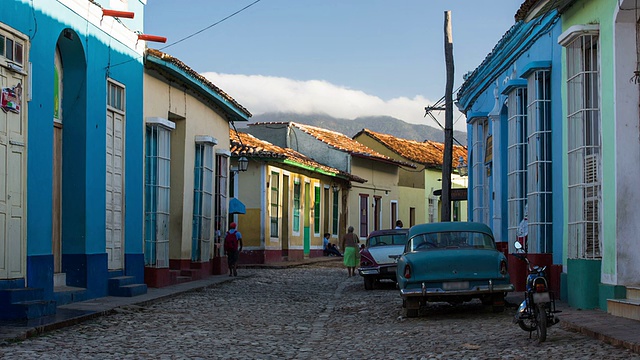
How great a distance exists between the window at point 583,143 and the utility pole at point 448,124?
859 cm

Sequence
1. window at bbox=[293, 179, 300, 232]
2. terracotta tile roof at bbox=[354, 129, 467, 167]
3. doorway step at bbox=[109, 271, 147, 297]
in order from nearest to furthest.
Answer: doorway step at bbox=[109, 271, 147, 297], window at bbox=[293, 179, 300, 232], terracotta tile roof at bbox=[354, 129, 467, 167]

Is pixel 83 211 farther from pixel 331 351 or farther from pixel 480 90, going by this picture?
pixel 480 90

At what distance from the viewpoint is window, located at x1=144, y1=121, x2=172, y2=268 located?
18.9 m

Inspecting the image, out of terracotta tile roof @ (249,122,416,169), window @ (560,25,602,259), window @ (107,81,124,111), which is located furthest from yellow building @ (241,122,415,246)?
window @ (560,25,602,259)

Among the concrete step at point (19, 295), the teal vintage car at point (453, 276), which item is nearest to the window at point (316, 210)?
the teal vintage car at point (453, 276)

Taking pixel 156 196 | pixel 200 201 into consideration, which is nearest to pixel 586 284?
pixel 156 196

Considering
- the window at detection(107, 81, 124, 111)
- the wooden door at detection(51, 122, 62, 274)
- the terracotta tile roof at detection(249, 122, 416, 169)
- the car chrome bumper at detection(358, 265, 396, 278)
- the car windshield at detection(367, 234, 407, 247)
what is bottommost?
the car chrome bumper at detection(358, 265, 396, 278)

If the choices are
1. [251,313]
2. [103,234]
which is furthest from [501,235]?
[103,234]

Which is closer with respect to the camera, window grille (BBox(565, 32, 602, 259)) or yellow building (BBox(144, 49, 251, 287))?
window grille (BBox(565, 32, 602, 259))

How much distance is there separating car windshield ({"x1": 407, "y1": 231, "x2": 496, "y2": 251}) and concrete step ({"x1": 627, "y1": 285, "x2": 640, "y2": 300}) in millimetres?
2703

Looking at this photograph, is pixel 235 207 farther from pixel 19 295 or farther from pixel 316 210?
pixel 19 295

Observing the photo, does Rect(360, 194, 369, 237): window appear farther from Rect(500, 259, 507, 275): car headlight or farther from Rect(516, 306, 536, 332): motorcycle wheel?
Rect(516, 306, 536, 332): motorcycle wheel

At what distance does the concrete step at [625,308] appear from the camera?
35.2 feet

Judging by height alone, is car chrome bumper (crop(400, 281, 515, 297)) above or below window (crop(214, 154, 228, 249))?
below
